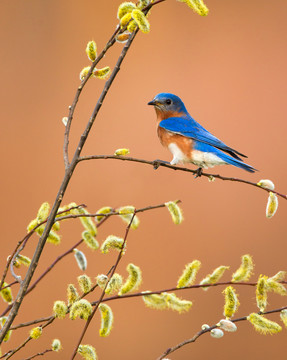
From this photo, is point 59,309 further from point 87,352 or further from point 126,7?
point 126,7

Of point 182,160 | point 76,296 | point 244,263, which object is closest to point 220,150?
point 182,160

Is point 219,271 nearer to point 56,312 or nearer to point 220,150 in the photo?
point 56,312

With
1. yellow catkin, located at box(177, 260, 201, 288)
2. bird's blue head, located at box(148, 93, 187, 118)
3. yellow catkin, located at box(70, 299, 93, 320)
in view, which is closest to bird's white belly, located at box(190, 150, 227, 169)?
bird's blue head, located at box(148, 93, 187, 118)

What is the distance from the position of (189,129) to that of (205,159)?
162mm

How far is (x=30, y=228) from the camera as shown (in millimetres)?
706

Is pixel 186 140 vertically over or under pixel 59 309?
over

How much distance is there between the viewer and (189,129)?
3.98ft

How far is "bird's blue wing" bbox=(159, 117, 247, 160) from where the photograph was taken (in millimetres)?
1113

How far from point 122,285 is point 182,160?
53 cm

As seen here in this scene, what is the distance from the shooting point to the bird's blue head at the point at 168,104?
1349 millimetres

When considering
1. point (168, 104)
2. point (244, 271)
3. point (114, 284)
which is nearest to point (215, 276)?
point (244, 271)

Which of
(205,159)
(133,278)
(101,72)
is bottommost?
(133,278)

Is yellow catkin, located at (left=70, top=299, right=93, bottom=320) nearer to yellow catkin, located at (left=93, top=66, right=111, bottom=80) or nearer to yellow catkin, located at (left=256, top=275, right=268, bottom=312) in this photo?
yellow catkin, located at (left=256, top=275, right=268, bottom=312)

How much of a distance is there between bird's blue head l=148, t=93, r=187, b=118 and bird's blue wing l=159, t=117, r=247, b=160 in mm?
54
